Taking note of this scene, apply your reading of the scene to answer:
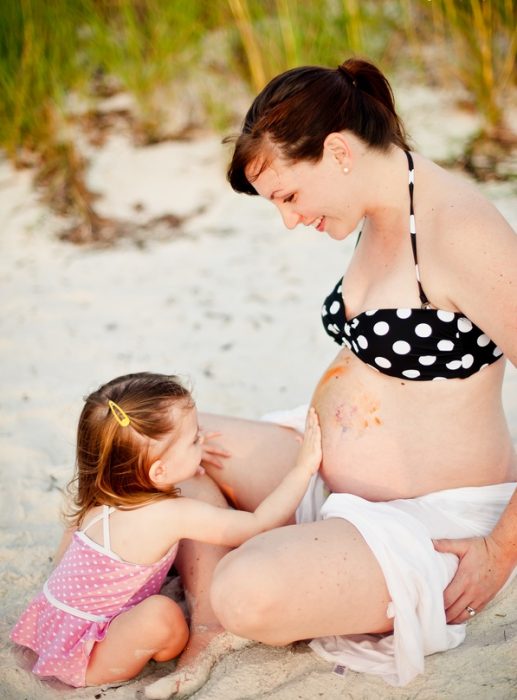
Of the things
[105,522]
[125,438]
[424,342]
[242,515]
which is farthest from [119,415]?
[424,342]

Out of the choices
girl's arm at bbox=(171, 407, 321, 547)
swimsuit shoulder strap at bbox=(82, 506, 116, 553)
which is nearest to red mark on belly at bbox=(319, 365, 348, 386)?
girl's arm at bbox=(171, 407, 321, 547)

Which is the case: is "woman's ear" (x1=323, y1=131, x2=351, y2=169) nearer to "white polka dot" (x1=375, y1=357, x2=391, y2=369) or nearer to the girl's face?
"white polka dot" (x1=375, y1=357, x2=391, y2=369)

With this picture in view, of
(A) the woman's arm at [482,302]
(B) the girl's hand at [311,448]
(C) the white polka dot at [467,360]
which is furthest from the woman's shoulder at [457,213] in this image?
(B) the girl's hand at [311,448]

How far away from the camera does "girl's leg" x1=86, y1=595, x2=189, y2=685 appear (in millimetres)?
1872

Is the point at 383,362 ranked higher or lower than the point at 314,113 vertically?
lower

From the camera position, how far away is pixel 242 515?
198cm

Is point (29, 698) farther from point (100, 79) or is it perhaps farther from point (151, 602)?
point (100, 79)

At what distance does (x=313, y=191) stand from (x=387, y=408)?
0.56 meters

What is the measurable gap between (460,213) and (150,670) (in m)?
1.37

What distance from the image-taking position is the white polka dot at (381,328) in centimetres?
184

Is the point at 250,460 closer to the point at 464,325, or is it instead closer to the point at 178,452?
the point at 178,452

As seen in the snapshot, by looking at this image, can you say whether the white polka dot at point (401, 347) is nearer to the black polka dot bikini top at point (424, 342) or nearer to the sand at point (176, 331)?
the black polka dot bikini top at point (424, 342)

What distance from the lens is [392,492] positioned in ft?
6.42

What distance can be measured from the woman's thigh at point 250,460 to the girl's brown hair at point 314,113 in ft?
2.59
